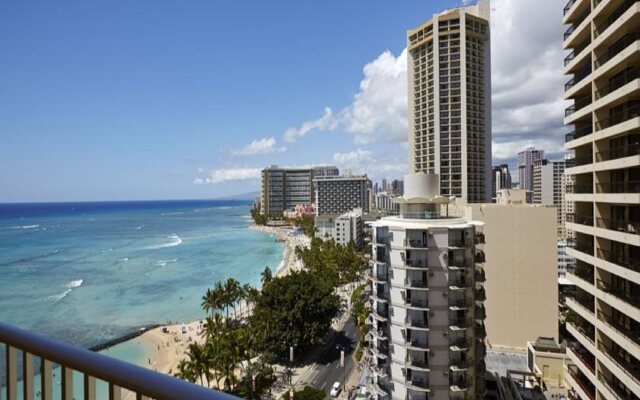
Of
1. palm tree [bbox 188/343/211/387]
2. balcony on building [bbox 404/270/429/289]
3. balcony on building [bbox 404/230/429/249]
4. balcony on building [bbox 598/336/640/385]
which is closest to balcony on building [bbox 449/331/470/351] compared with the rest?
balcony on building [bbox 404/270/429/289]

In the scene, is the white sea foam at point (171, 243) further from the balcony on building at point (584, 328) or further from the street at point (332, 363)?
the balcony on building at point (584, 328)

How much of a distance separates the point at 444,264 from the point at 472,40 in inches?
1354

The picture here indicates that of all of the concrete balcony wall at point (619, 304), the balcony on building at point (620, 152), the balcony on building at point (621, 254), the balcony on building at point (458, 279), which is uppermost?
the balcony on building at point (620, 152)

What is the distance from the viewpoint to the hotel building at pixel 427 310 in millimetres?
14828

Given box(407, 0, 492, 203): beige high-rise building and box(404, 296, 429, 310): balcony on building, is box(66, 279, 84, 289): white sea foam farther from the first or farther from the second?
box(404, 296, 429, 310): balcony on building

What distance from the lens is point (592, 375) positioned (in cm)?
1148

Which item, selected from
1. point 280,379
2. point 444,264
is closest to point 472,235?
point 444,264

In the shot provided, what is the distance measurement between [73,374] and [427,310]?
14.6 metres

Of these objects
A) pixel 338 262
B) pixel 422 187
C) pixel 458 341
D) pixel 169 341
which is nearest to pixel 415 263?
pixel 458 341

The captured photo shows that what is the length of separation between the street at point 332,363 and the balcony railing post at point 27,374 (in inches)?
865

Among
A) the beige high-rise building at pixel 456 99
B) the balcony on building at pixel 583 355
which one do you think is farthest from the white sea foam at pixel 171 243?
the balcony on building at pixel 583 355

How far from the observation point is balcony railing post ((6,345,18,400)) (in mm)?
1866

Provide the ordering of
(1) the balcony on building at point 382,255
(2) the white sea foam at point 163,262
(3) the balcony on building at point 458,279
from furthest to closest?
(2) the white sea foam at point 163,262
(1) the balcony on building at point 382,255
(3) the balcony on building at point 458,279

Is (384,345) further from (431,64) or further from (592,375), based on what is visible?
(431,64)
